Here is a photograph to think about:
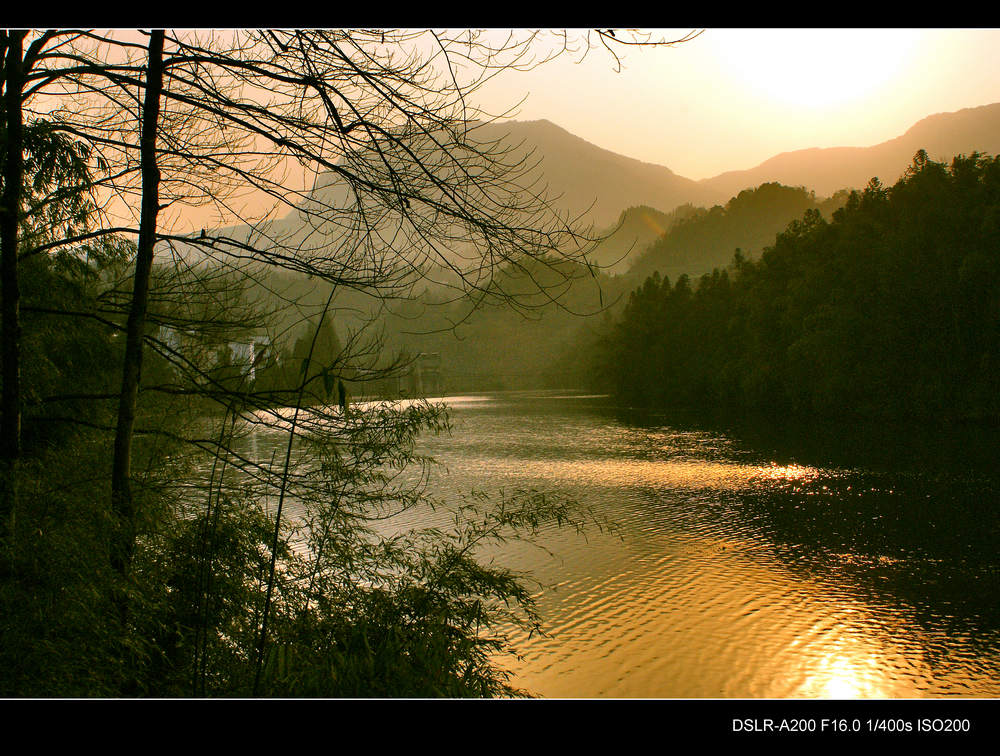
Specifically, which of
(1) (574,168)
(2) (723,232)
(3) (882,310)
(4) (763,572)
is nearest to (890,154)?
(2) (723,232)

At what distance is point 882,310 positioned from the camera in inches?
1172

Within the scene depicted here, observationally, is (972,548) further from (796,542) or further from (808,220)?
(808,220)

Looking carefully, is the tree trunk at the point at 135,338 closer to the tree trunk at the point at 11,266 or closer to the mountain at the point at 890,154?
the tree trunk at the point at 11,266

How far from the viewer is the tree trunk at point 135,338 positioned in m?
3.13

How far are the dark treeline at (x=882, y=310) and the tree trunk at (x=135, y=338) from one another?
29.5 meters

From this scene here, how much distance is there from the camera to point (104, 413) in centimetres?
606

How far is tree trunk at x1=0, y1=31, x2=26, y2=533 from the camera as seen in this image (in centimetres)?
310

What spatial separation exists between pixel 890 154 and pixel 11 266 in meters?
127
